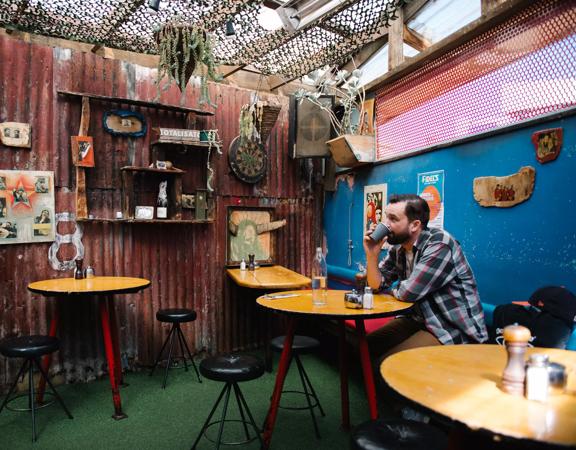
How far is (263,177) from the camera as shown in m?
5.25

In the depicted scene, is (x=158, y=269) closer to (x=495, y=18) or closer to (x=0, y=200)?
(x=0, y=200)

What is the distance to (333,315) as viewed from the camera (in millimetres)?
2387

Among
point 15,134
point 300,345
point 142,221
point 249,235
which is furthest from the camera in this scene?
point 249,235

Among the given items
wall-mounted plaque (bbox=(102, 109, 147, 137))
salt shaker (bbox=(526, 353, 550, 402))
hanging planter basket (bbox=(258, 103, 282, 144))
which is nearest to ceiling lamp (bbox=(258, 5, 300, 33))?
hanging planter basket (bbox=(258, 103, 282, 144))

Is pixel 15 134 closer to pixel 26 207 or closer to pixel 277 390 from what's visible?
pixel 26 207

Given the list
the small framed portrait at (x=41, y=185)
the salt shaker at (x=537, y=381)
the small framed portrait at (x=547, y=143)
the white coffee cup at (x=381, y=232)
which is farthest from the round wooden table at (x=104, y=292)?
the small framed portrait at (x=547, y=143)

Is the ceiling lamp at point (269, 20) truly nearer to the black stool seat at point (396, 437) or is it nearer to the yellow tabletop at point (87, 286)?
the yellow tabletop at point (87, 286)

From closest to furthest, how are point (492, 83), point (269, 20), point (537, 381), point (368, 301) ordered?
point (537, 381) < point (368, 301) < point (492, 83) < point (269, 20)

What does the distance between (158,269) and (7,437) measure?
1980 mm

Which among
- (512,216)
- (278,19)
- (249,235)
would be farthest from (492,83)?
(249,235)

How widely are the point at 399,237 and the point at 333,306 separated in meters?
0.75

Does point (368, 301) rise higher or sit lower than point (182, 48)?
lower

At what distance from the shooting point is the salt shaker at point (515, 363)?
1.30 m

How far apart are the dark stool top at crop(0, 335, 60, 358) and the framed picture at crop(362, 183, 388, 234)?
10.6ft
